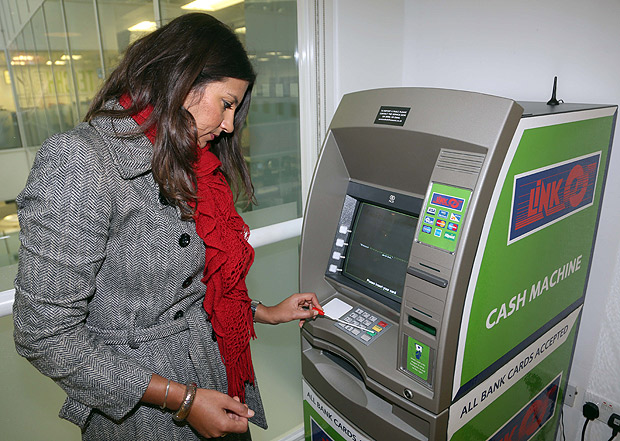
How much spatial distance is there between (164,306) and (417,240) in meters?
0.63

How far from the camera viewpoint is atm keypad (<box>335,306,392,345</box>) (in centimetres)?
134

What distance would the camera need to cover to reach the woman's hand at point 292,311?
1422mm

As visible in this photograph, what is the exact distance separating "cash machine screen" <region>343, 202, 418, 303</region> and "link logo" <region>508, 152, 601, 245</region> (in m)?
0.28

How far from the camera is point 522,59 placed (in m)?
1.73

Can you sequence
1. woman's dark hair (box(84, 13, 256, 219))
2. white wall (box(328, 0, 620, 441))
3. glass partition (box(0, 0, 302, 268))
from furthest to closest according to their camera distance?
glass partition (box(0, 0, 302, 268)) < white wall (box(328, 0, 620, 441)) < woman's dark hair (box(84, 13, 256, 219))

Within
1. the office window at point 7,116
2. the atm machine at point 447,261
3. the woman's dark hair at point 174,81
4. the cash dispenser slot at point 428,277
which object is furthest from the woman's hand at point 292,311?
the office window at point 7,116

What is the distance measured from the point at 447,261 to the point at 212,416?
25.0 inches

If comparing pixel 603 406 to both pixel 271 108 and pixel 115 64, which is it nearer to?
pixel 271 108

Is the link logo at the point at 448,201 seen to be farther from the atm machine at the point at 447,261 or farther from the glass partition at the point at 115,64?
the glass partition at the point at 115,64

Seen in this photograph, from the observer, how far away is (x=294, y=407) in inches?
93.8

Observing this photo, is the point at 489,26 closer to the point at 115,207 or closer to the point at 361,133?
the point at 361,133

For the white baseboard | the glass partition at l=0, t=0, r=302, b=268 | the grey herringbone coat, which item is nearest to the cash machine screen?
the grey herringbone coat

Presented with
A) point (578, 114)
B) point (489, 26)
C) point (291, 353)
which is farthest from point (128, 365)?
point (489, 26)

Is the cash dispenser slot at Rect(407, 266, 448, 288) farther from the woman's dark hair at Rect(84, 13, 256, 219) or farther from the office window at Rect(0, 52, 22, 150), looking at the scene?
the office window at Rect(0, 52, 22, 150)
